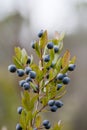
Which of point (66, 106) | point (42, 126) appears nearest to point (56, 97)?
point (42, 126)

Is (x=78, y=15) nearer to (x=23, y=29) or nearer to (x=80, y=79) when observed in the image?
(x=23, y=29)

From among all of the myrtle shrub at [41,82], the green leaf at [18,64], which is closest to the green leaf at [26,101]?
the myrtle shrub at [41,82]

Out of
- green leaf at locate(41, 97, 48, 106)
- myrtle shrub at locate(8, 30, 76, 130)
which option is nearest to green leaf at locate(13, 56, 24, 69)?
myrtle shrub at locate(8, 30, 76, 130)

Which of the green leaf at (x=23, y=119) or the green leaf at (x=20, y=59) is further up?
the green leaf at (x=20, y=59)

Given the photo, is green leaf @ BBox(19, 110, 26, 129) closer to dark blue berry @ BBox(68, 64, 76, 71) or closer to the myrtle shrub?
the myrtle shrub

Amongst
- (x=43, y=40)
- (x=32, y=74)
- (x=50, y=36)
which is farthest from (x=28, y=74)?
(x=50, y=36)

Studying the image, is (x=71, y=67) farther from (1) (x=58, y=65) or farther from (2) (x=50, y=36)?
(2) (x=50, y=36)

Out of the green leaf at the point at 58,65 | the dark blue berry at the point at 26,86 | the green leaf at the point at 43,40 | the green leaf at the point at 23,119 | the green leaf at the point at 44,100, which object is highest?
the green leaf at the point at 43,40

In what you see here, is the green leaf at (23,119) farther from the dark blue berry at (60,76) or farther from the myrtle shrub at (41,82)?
the dark blue berry at (60,76)

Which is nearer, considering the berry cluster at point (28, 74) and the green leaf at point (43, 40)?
the berry cluster at point (28, 74)
